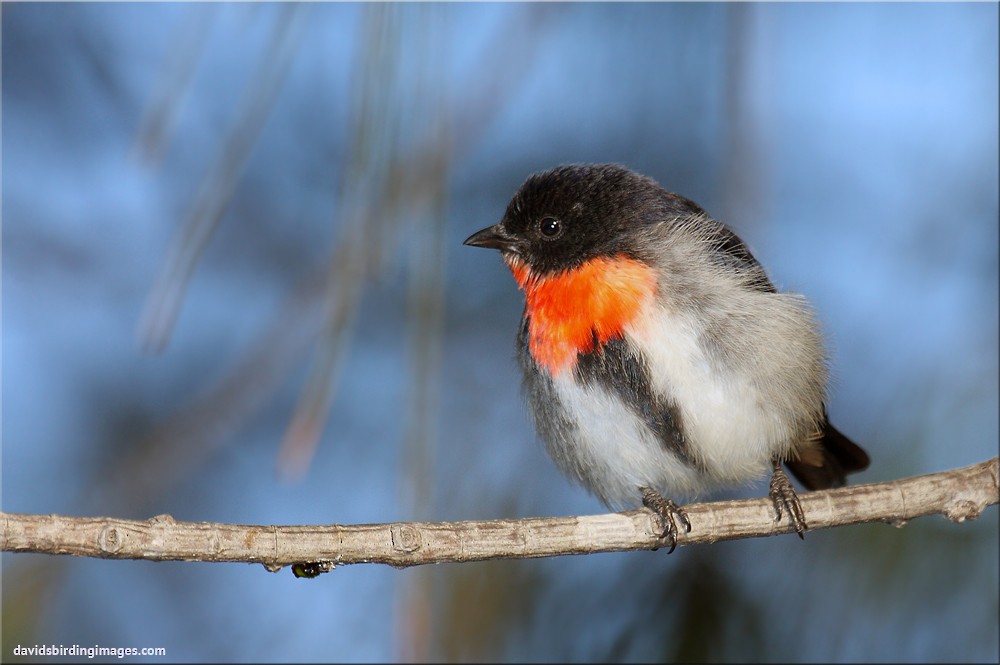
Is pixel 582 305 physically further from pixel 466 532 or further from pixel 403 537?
pixel 403 537

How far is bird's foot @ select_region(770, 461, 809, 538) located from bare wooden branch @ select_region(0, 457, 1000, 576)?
27 millimetres

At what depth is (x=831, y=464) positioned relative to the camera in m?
3.13

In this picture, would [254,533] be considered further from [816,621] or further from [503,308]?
[503,308]

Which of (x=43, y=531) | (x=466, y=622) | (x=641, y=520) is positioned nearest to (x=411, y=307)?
(x=43, y=531)

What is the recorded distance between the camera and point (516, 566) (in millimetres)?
2885

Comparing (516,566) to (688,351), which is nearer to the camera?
(688,351)

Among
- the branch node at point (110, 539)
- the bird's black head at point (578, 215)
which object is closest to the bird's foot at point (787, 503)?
the bird's black head at point (578, 215)

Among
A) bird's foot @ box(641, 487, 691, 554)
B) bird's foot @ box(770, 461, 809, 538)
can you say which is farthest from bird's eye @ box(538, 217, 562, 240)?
bird's foot @ box(770, 461, 809, 538)

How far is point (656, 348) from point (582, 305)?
26 cm

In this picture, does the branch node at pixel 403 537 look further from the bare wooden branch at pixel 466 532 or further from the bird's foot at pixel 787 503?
the bird's foot at pixel 787 503

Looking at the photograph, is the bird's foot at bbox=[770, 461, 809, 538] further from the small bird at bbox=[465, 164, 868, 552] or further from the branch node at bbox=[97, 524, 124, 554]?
the branch node at bbox=[97, 524, 124, 554]

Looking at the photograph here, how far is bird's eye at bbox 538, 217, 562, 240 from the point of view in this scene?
9.67 feet

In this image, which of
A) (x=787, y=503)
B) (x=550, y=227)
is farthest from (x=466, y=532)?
(x=550, y=227)

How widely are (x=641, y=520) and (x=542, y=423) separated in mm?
674
